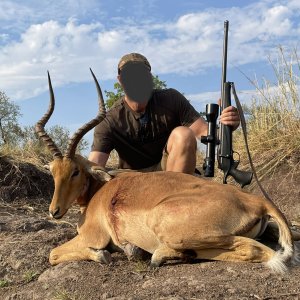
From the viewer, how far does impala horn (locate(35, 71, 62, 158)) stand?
5426mm

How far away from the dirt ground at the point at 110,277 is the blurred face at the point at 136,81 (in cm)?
186

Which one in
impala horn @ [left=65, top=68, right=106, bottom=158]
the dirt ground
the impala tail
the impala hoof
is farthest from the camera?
impala horn @ [left=65, top=68, right=106, bottom=158]

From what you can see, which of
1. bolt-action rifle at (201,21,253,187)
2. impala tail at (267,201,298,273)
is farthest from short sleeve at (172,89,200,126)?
impala tail at (267,201,298,273)

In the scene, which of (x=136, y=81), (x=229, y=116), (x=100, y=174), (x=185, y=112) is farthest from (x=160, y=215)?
(x=136, y=81)

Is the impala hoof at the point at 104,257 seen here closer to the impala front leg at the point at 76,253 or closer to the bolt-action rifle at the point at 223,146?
the impala front leg at the point at 76,253

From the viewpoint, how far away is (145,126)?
6570 millimetres

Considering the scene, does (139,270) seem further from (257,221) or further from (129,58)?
(129,58)

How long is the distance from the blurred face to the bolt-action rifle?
1.05m

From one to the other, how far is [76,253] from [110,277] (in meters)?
0.68

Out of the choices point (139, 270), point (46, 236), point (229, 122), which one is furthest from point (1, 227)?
point (229, 122)

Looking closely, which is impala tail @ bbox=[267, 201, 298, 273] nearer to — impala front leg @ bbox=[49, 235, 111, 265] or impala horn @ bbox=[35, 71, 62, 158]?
impala front leg @ bbox=[49, 235, 111, 265]

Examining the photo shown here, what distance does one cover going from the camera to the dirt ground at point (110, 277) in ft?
11.9

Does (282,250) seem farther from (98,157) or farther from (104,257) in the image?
(98,157)

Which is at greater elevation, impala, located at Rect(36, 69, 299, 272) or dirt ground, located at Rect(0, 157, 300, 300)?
impala, located at Rect(36, 69, 299, 272)
